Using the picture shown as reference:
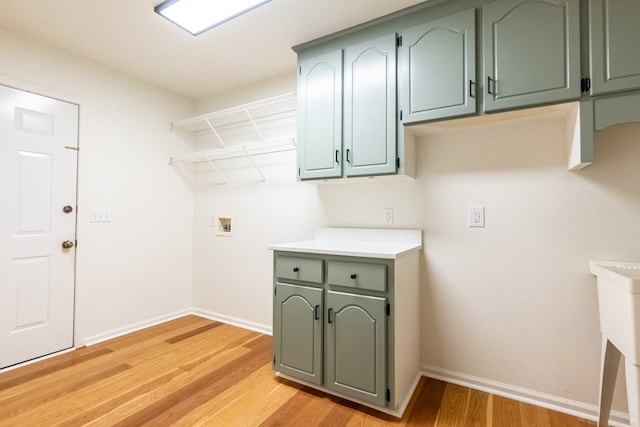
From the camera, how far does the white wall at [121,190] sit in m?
2.47

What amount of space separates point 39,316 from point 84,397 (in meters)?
0.91

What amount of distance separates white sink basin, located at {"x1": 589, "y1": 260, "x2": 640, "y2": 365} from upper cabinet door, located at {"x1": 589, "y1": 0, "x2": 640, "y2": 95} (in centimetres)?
84

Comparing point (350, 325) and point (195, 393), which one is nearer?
point (350, 325)

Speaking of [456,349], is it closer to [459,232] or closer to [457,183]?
[459,232]

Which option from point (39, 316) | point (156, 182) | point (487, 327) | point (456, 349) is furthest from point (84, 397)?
point (487, 327)

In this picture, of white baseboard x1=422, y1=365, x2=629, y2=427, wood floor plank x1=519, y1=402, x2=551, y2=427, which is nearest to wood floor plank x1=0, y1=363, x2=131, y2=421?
white baseboard x1=422, y1=365, x2=629, y2=427

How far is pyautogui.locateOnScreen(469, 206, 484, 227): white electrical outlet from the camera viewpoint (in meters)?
1.97

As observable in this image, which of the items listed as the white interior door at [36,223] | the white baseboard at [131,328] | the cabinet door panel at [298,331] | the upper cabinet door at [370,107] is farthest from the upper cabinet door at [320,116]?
the white baseboard at [131,328]

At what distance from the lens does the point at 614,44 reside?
1.41 metres

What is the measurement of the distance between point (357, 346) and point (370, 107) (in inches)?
57.3

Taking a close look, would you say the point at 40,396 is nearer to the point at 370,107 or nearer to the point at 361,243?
the point at 361,243

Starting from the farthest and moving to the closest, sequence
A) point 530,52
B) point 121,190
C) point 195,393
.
Result: point 121,190
point 195,393
point 530,52

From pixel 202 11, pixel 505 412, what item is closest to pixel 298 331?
pixel 505 412

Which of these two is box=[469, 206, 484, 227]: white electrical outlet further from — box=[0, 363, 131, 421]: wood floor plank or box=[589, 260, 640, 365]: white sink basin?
box=[0, 363, 131, 421]: wood floor plank
